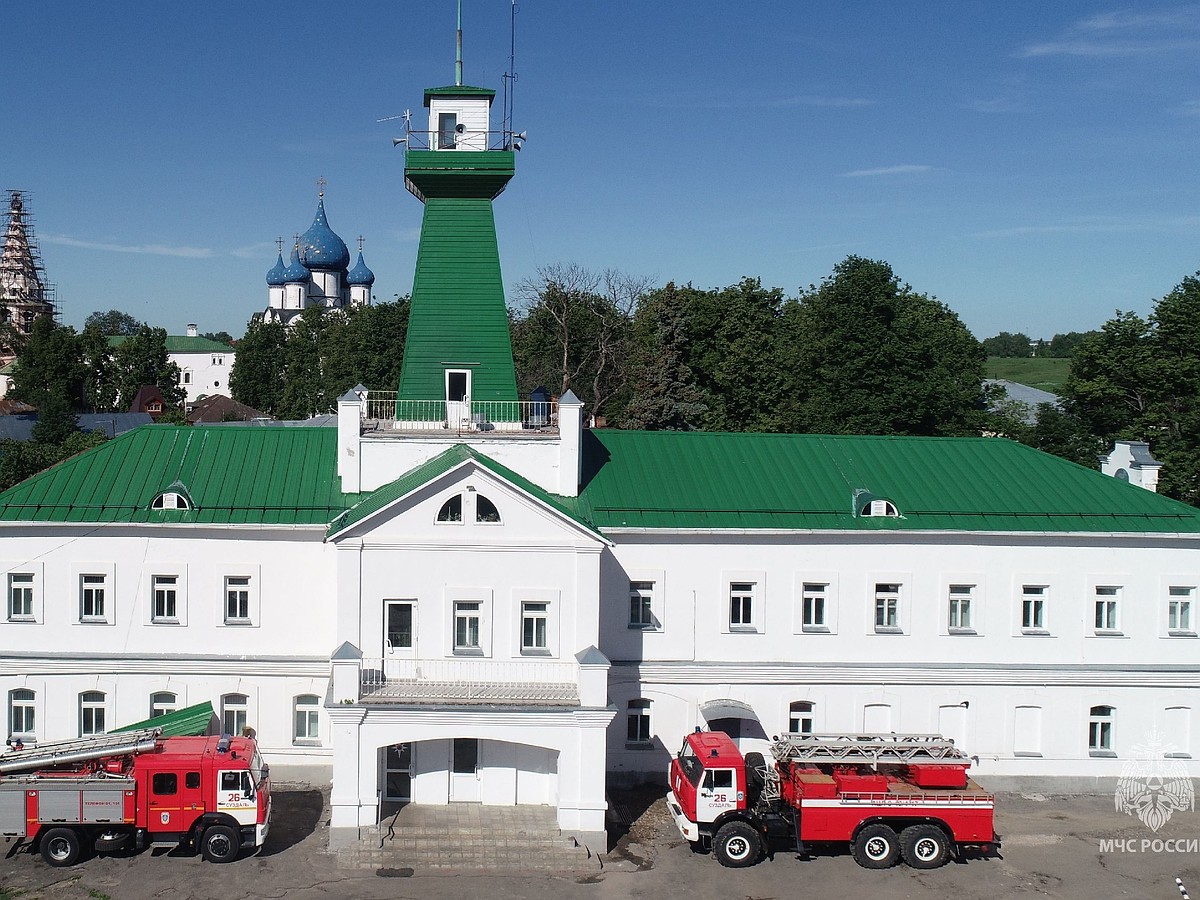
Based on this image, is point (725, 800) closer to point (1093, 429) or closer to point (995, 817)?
point (995, 817)

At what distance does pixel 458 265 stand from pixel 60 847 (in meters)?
17.1

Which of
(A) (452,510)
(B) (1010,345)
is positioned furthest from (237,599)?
(B) (1010,345)

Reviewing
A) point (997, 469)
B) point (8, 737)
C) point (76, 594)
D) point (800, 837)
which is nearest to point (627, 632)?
point (800, 837)

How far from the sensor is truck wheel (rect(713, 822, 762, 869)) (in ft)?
76.9

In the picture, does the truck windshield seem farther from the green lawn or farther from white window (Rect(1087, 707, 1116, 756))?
the green lawn

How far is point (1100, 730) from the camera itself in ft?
94.8

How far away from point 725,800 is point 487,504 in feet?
28.4

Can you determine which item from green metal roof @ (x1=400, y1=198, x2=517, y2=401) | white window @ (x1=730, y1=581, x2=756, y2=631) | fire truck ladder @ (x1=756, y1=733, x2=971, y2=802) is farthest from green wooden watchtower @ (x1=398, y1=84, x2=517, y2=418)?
fire truck ladder @ (x1=756, y1=733, x2=971, y2=802)

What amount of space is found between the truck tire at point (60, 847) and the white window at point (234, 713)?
5.49m

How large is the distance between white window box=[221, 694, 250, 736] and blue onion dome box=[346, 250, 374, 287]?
330 feet

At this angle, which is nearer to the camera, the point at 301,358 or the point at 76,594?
the point at 76,594

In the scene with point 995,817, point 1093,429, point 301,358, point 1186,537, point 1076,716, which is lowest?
point 995,817

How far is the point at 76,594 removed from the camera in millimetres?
27609

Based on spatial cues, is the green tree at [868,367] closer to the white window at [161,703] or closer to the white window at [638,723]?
the white window at [638,723]
